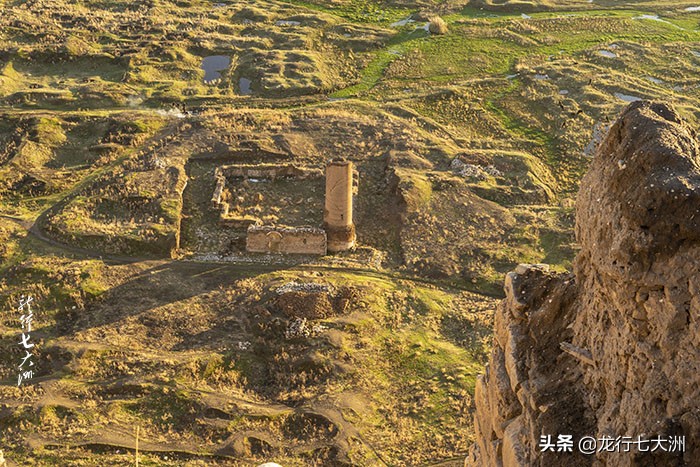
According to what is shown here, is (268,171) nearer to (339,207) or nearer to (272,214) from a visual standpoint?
(272,214)

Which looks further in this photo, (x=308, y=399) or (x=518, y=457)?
(x=308, y=399)

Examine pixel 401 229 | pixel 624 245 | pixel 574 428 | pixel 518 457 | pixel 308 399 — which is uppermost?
pixel 624 245

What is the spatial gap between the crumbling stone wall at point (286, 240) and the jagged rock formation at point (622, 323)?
21.2m

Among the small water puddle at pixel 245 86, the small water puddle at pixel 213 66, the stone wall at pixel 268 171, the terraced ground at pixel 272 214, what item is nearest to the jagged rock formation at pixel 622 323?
the terraced ground at pixel 272 214

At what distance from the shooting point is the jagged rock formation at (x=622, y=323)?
32.4ft

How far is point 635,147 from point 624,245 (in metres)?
1.68

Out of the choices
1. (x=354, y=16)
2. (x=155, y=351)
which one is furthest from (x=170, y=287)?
(x=354, y=16)

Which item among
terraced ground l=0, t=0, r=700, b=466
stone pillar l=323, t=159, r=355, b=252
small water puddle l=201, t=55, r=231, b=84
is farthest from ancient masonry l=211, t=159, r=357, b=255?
small water puddle l=201, t=55, r=231, b=84

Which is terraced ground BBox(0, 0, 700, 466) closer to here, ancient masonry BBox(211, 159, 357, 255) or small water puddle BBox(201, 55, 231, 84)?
small water puddle BBox(201, 55, 231, 84)

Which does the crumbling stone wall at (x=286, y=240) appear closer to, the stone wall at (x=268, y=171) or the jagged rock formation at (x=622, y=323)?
the stone wall at (x=268, y=171)

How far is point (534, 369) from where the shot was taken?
1255 centimetres

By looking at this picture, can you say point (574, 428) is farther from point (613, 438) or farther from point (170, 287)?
point (170, 287)

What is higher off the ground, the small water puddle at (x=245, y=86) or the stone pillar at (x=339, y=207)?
the small water puddle at (x=245, y=86)

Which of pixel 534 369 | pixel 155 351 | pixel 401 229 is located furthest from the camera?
pixel 401 229
